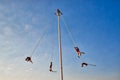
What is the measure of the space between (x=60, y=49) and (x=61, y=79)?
468cm

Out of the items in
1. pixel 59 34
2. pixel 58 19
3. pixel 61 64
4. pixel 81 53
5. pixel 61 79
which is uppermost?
pixel 58 19

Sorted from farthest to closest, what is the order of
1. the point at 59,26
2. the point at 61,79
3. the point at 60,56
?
the point at 59,26
the point at 60,56
the point at 61,79

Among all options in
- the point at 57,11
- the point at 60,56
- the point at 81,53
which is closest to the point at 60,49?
the point at 60,56

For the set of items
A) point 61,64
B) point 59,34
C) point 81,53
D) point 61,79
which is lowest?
point 61,79

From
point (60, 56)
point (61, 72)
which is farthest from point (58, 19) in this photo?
point (61, 72)

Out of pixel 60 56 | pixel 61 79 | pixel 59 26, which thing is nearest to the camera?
pixel 61 79

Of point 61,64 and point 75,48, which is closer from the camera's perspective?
point 61,64

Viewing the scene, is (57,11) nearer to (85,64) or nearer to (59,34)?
(59,34)

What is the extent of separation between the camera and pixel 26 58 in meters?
35.2

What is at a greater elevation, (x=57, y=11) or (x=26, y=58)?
(x=57, y=11)

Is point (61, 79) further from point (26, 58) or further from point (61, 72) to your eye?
point (26, 58)

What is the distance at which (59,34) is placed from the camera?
33531 millimetres

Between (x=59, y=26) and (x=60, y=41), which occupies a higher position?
(x=59, y=26)

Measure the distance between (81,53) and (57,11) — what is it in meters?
7.39
